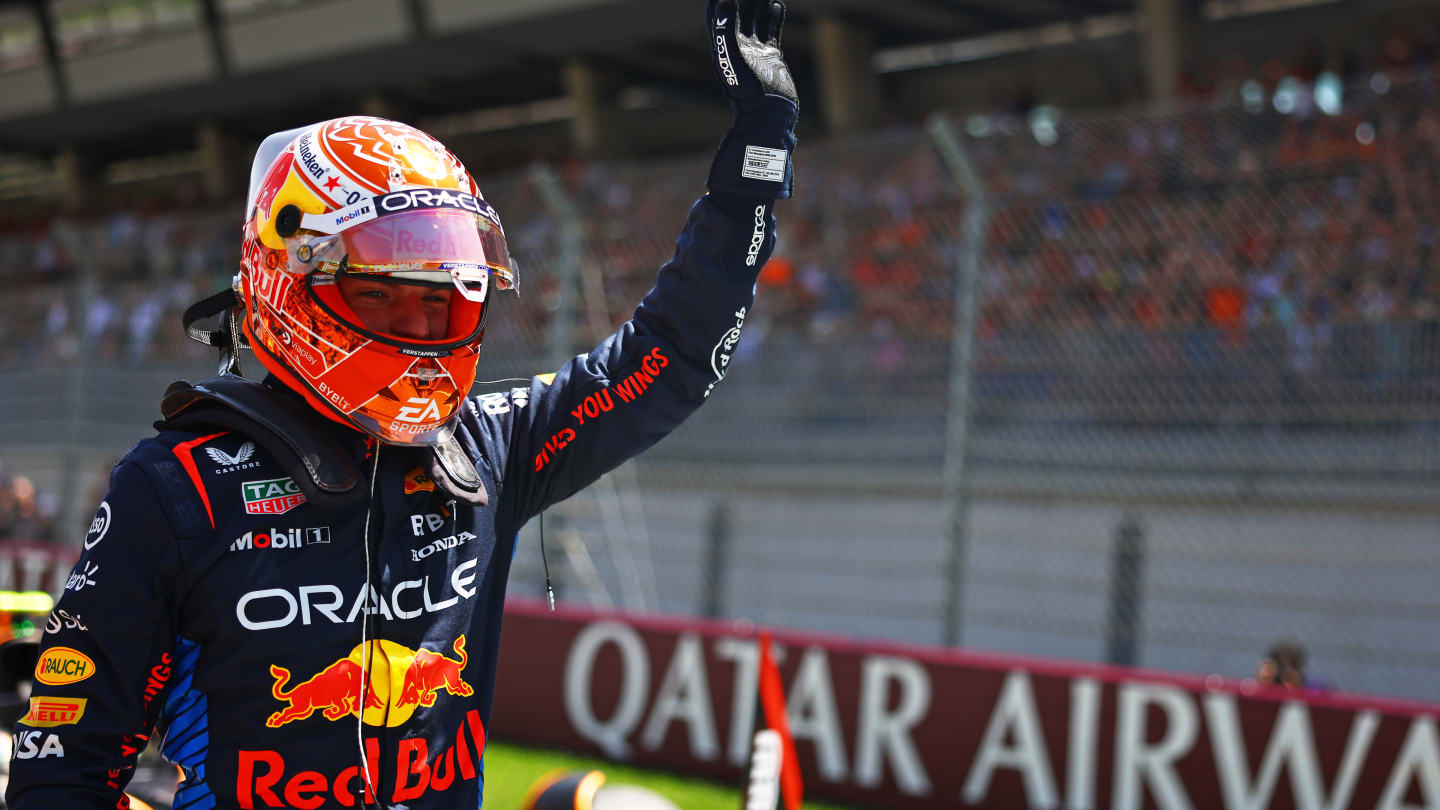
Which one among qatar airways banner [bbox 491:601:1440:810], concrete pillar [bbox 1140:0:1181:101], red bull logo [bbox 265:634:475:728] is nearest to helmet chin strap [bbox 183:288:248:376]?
red bull logo [bbox 265:634:475:728]

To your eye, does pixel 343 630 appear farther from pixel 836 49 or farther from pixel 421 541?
pixel 836 49

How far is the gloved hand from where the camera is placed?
2100mm

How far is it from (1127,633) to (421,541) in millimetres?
5020

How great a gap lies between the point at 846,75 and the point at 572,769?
17786mm

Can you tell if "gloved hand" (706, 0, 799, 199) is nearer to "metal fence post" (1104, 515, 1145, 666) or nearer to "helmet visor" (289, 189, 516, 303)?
"helmet visor" (289, 189, 516, 303)

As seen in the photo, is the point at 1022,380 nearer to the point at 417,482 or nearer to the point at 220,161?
the point at 417,482

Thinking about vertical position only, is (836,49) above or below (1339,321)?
A: above

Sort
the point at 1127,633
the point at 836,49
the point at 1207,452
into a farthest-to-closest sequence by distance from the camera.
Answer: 1. the point at 836,49
2. the point at 1207,452
3. the point at 1127,633

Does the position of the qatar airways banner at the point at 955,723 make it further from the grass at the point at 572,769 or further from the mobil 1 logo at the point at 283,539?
the mobil 1 logo at the point at 283,539

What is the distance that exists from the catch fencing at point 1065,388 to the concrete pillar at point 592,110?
17535 mm

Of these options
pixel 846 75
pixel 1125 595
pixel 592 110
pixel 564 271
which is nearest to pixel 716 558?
pixel 564 271

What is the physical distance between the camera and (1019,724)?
577 centimetres

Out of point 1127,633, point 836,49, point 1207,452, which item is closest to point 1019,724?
point 1127,633

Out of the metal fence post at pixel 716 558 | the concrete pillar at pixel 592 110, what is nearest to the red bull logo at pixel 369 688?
the metal fence post at pixel 716 558
